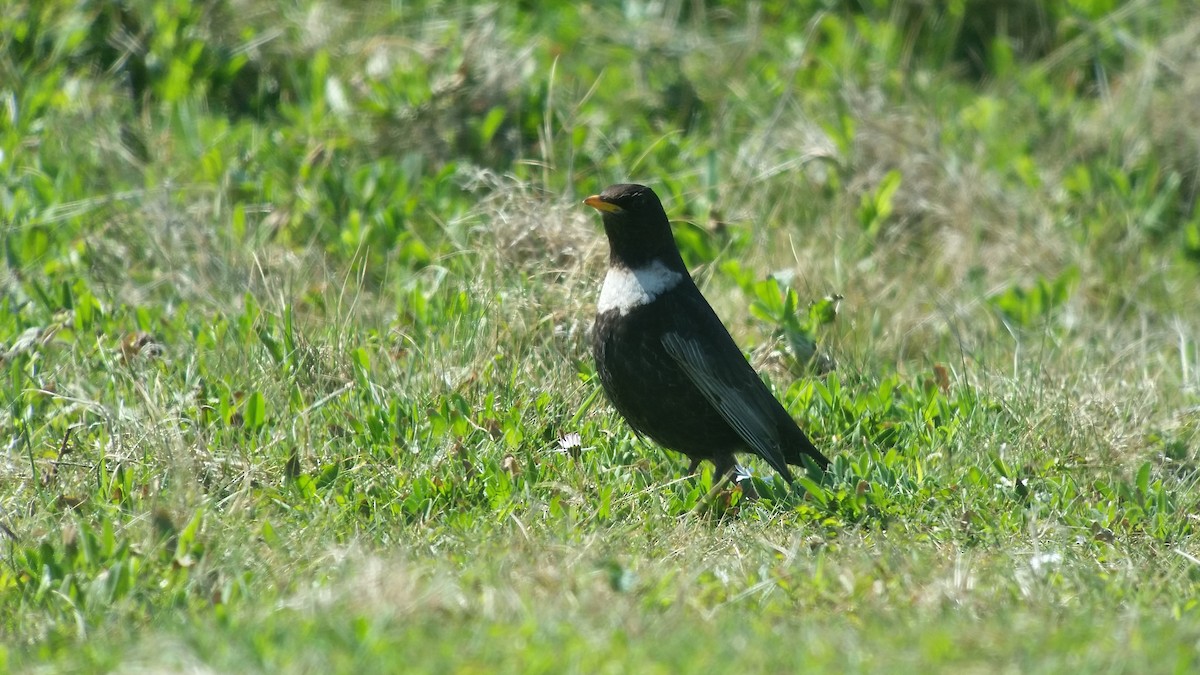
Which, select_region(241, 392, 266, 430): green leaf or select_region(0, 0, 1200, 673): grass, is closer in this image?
select_region(0, 0, 1200, 673): grass

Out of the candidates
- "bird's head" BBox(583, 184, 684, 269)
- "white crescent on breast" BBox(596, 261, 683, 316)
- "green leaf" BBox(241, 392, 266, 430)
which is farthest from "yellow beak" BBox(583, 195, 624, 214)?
"green leaf" BBox(241, 392, 266, 430)

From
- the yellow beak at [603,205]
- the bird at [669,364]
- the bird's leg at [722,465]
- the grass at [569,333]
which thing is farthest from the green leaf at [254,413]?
the bird's leg at [722,465]

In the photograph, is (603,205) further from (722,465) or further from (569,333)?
(722,465)

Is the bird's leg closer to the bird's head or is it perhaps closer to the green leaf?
the bird's head

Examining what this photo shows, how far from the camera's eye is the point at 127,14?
8.13 meters

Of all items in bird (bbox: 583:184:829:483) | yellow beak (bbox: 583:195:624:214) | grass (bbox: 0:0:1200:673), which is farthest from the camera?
yellow beak (bbox: 583:195:624:214)

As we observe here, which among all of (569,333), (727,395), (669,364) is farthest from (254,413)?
(727,395)

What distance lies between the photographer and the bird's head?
546 cm

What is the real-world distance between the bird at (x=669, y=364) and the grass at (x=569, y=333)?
193 millimetres

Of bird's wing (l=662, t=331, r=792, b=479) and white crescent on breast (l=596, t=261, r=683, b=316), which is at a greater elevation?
white crescent on breast (l=596, t=261, r=683, b=316)

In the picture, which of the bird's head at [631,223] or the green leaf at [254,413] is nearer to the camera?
the green leaf at [254,413]

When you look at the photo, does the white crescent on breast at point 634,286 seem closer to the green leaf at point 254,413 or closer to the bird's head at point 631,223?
the bird's head at point 631,223

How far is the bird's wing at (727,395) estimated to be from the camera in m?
5.27

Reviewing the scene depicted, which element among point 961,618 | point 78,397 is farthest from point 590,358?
point 961,618
